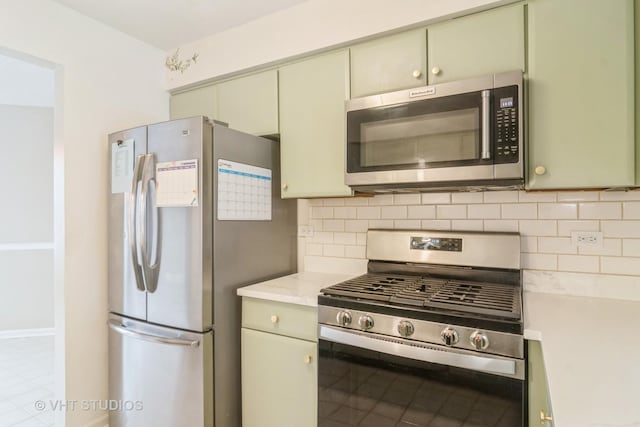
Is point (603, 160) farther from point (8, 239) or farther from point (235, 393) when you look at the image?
point (8, 239)

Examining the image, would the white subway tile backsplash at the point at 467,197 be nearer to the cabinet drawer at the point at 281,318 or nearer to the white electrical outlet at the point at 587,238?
the white electrical outlet at the point at 587,238

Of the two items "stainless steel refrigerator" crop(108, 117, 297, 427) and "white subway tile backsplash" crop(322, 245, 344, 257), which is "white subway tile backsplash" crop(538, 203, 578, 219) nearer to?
"white subway tile backsplash" crop(322, 245, 344, 257)

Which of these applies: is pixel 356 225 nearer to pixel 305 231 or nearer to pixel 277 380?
pixel 305 231

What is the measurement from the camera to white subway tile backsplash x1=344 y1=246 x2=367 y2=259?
2.11 metres

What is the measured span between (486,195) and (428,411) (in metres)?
1.04

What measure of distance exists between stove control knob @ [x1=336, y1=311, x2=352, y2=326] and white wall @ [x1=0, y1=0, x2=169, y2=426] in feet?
4.86

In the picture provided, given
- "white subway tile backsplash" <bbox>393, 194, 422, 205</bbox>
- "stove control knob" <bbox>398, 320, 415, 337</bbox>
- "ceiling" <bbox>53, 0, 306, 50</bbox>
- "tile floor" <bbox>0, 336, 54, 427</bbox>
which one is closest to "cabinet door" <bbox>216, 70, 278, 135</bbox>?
"ceiling" <bbox>53, 0, 306, 50</bbox>

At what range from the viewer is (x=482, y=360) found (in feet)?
3.90

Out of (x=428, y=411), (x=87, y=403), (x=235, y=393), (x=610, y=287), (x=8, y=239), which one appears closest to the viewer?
(x=428, y=411)

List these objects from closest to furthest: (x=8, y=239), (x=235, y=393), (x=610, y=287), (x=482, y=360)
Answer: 1. (x=482, y=360)
2. (x=610, y=287)
3. (x=235, y=393)
4. (x=8, y=239)

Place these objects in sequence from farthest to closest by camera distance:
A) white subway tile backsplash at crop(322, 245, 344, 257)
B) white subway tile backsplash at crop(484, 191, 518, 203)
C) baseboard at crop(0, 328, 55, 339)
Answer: baseboard at crop(0, 328, 55, 339) → white subway tile backsplash at crop(322, 245, 344, 257) → white subway tile backsplash at crop(484, 191, 518, 203)

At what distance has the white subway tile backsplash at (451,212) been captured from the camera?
6.01 feet

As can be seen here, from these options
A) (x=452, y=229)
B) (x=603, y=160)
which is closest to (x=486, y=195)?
(x=452, y=229)

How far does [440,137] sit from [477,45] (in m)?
0.42
